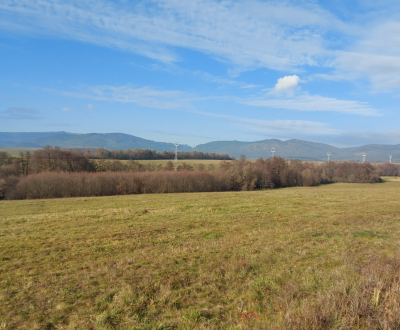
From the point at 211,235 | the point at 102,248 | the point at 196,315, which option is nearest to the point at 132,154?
the point at 211,235

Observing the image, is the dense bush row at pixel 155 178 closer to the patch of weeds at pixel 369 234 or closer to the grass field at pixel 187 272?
the grass field at pixel 187 272

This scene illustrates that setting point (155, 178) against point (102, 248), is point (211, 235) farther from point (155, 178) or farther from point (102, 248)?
point (155, 178)

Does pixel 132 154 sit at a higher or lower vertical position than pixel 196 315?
higher

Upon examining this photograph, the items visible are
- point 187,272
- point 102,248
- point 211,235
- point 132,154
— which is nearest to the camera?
point 187,272

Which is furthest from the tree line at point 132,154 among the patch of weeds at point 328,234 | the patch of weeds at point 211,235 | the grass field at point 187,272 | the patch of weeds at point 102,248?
the patch of weeds at point 328,234

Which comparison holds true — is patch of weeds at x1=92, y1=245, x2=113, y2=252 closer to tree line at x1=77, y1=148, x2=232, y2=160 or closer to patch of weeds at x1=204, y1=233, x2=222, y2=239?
patch of weeds at x1=204, y1=233, x2=222, y2=239

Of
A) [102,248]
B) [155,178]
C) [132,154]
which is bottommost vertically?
[155,178]

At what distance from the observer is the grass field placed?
511 centimetres

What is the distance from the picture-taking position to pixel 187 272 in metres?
7.35

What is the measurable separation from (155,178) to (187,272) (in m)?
53.9

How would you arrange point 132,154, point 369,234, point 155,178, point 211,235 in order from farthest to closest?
point 132,154 < point 155,178 < point 211,235 < point 369,234

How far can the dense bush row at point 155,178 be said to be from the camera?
164 feet

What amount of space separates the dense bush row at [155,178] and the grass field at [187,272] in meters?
42.3

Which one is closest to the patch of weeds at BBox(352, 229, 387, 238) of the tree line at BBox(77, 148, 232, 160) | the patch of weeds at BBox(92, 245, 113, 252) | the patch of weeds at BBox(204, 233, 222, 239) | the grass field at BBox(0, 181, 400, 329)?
the grass field at BBox(0, 181, 400, 329)
